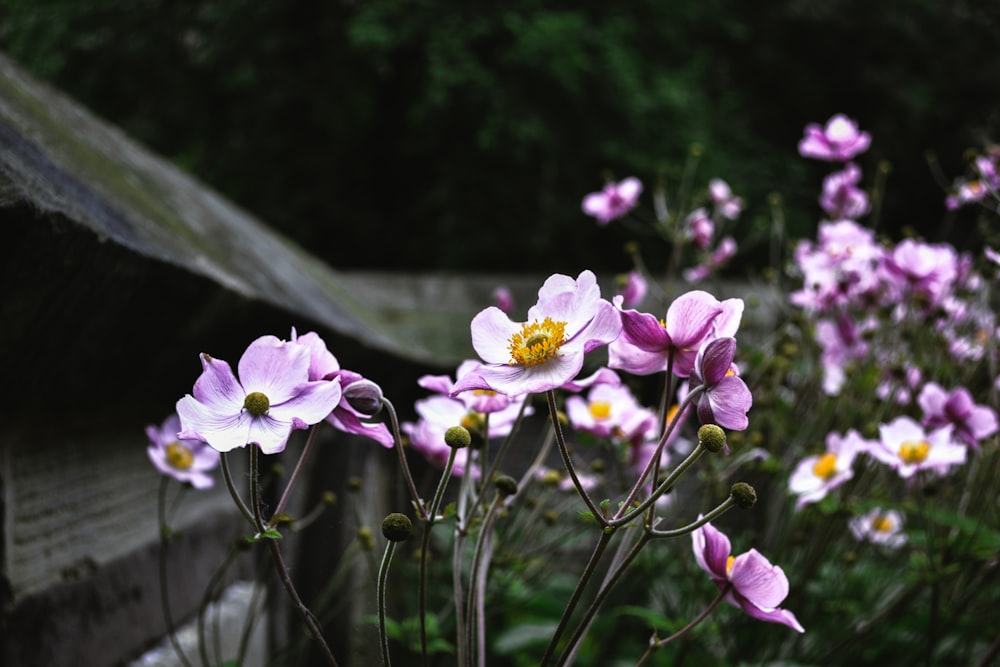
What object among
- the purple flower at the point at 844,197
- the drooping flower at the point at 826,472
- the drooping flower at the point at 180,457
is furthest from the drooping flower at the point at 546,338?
the purple flower at the point at 844,197

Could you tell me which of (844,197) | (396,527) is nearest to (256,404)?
(396,527)

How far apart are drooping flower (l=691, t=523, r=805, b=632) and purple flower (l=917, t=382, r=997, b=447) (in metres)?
0.78

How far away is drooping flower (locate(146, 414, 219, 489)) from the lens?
1.07 meters

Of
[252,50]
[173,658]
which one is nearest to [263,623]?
[173,658]

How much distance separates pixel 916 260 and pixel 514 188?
580cm

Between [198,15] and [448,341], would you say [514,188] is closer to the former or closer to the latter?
[198,15]

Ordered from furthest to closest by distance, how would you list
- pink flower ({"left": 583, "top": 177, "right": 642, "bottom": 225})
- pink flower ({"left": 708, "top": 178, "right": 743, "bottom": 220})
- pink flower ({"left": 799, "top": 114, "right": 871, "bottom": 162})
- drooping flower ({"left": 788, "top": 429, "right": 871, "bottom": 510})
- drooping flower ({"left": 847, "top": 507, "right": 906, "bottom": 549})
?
1. pink flower ({"left": 708, "top": 178, "right": 743, "bottom": 220})
2. pink flower ({"left": 583, "top": 177, "right": 642, "bottom": 225})
3. pink flower ({"left": 799, "top": 114, "right": 871, "bottom": 162})
4. drooping flower ({"left": 847, "top": 507, "right": 906, "bottom": 549})
5. drooping flower ({"left": 788, "top": 429, "right": 871, "bottom": 510})

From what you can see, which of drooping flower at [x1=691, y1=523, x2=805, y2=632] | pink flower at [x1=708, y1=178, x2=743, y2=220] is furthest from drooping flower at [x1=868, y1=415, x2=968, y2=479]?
pink flower at [x1=708, y1=178, x2=743, y2=220]

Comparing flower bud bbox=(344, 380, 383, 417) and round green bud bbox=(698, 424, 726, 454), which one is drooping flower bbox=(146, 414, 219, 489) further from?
round green bud bbox=(698, 424, 726, 454)

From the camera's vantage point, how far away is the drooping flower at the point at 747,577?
70 centimetres

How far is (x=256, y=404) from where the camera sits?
2.00 ft

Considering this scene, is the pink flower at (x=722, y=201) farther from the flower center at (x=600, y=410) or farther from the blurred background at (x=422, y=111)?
the blurred background at (x=422, y=111)

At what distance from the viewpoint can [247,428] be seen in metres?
0.60

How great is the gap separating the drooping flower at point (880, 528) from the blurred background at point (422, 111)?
16.0ft
